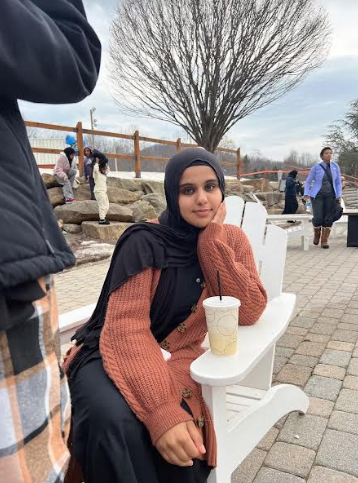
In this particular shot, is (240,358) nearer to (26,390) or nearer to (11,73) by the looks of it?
(26,390)

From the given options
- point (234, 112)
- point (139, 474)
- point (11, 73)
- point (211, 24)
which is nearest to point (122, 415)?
point (139, 474)

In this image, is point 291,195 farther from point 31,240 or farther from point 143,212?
point 31,240

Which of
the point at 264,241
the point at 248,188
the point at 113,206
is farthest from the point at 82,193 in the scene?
the point at 264,241

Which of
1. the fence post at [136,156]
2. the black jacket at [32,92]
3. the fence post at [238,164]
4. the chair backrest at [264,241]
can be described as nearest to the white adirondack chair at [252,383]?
the chair backrest at [264,241]

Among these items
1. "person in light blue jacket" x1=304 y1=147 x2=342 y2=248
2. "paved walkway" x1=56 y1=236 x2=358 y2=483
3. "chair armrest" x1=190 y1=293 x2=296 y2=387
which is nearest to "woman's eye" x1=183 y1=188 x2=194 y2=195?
"chair armrest" x1=190 y1=293 x2=296 y2=387

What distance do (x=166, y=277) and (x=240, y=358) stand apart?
43cm

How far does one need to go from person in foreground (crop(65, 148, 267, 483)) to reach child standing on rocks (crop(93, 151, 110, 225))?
8.08 meters

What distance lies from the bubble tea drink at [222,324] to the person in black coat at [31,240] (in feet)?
Result: 2.40

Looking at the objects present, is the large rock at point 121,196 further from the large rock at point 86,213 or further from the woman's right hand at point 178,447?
the woman's right hand at point 178,447

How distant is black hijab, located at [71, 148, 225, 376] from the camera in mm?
1654

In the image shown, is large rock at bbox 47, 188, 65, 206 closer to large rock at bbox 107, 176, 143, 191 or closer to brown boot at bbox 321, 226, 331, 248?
large rock at bbox 107, 176, 143, 191

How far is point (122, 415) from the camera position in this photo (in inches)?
52.9

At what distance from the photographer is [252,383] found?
2.28 meters

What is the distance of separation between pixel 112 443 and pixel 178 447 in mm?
201
